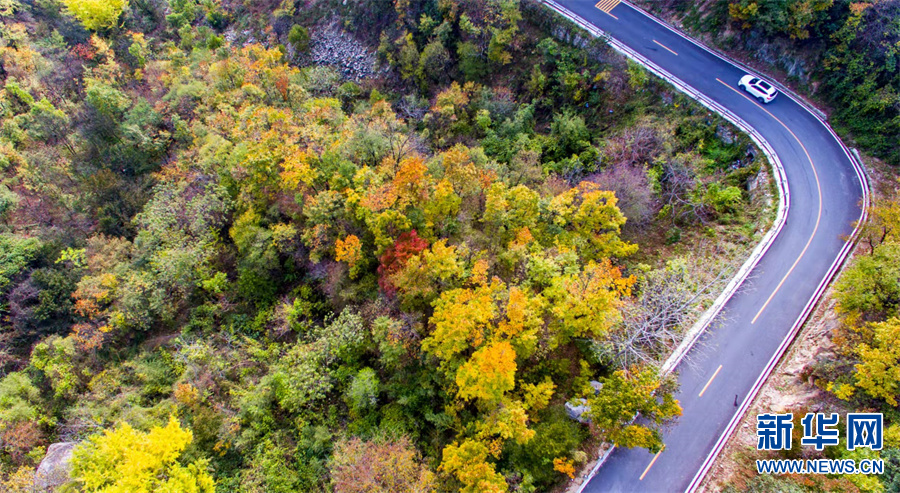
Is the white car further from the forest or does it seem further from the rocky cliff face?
the rocky cliff face

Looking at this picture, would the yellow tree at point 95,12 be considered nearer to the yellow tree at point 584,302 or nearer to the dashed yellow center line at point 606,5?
the dashed yellow center line at point 606,5

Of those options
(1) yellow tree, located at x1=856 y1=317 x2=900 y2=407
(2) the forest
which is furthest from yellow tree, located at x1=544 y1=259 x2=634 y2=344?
(1) yellow tree, located at x1=856 y1=317 x2=900 y2=407

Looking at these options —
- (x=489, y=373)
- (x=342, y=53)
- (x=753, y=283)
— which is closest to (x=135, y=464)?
(x=489, y=373)

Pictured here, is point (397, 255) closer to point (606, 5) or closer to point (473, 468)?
point (473, 468)

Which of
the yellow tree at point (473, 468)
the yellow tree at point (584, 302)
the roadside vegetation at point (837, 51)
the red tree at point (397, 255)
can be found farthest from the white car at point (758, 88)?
the yellow tree at point (473, 468)

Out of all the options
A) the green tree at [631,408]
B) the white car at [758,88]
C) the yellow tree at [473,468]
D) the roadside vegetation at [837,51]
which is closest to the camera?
the yellow tree at [473,468]

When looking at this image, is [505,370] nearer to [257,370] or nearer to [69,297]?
[257,370]
